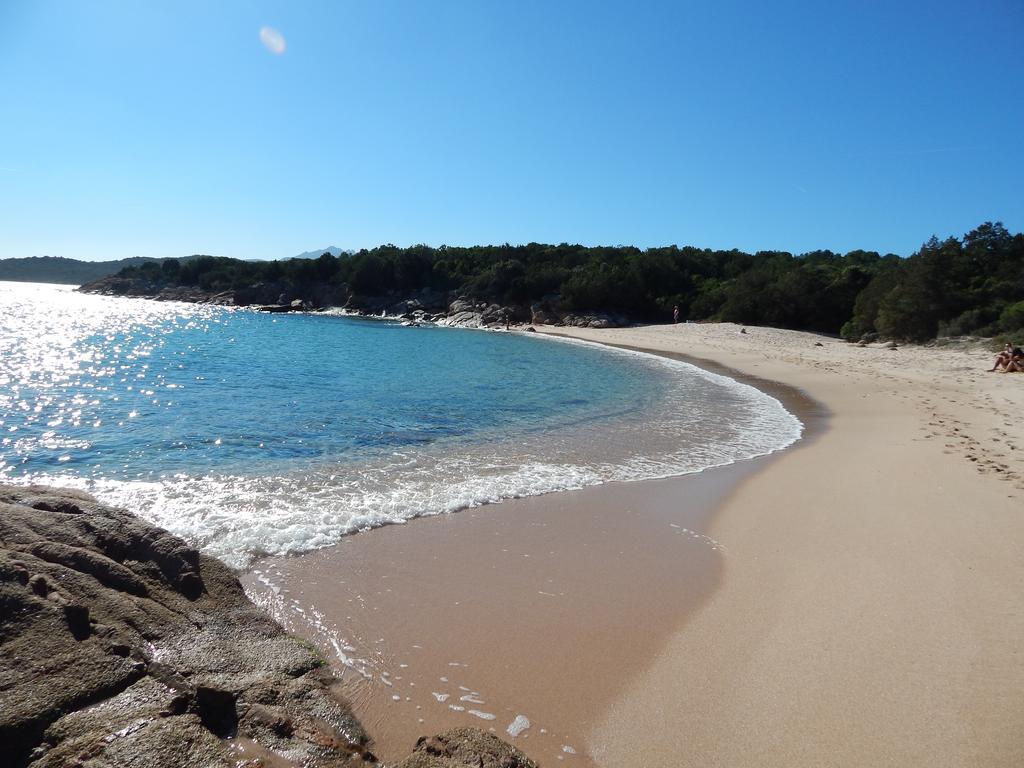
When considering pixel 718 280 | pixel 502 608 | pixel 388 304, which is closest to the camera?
pixel 502 608

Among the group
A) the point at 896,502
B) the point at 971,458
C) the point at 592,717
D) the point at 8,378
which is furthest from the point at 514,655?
the point at 8,378

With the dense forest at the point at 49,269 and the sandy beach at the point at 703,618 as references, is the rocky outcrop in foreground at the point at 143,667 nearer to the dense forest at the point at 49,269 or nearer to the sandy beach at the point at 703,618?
the sandy beach at the point at 703,618

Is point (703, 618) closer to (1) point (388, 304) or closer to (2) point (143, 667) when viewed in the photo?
(2) point (143, 667)

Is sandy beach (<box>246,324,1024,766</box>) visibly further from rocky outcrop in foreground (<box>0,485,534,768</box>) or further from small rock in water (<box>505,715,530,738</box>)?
rocky outcrop in foreground (<box>0,485,534,768</box>)

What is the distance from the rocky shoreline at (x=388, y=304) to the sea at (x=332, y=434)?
36060mm

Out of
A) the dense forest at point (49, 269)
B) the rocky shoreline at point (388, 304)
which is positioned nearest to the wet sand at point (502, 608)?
the rocky shoreline at point (388, 304)

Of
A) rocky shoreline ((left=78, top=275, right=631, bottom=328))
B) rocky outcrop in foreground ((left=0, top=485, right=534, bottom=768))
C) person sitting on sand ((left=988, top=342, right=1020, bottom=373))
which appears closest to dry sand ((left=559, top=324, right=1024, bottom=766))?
rocky outcrop in foreground ((left=0, top=485, right=534, bottom=768))

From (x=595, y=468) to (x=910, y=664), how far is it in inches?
234

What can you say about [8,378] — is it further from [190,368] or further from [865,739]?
[865,739]

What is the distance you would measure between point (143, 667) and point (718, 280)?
6407 centimetres

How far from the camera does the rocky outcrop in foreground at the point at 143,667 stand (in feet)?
8.67

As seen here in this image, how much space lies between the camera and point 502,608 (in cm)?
514

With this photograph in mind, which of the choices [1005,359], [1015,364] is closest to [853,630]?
[1015,364]

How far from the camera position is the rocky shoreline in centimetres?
6119
